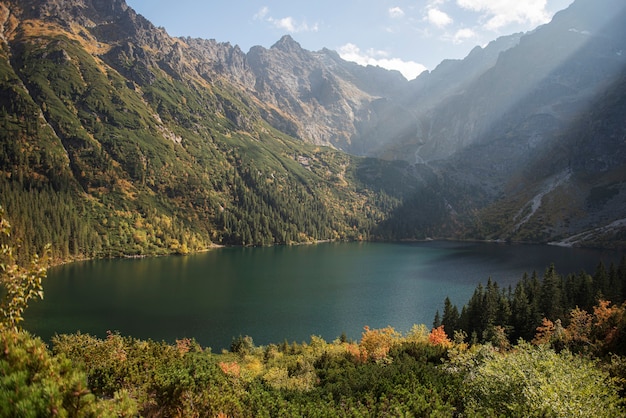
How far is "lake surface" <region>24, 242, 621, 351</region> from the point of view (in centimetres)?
8056

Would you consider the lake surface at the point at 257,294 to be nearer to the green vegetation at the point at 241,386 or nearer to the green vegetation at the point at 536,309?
the green vegetation at the point at 536,309

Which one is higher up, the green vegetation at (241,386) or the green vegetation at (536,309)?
the green vegetation at (241,386)

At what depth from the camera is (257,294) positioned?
110 meters

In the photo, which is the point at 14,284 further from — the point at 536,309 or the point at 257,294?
the point at 257,294

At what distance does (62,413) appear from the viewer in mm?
7020

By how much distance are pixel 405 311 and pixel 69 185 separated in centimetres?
17484

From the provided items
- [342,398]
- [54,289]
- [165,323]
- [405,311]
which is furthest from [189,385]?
[54,289]

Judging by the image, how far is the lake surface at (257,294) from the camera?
80.6 metres

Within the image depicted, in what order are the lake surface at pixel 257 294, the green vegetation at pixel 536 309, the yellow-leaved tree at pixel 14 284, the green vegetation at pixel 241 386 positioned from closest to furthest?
the green vegetation at pixel 241 386, the yellow-leaved tree at pixel 14 284, the green vegetation at pixel 536 309, the lake surface at pixel 257 294

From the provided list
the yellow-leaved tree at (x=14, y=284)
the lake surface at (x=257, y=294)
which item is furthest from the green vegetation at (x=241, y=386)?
the lake surface at (x=257, y=294)

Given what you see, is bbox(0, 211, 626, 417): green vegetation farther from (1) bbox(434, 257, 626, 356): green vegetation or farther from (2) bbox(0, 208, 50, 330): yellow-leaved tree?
(1) bbox(434, 257, 626, 356): green vegetation

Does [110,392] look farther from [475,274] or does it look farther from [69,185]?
[69,185]

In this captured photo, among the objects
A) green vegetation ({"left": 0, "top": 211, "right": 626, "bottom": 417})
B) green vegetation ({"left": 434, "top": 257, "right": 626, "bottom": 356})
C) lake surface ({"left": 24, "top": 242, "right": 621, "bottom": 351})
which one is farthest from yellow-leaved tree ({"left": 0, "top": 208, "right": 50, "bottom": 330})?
lake surface ({"left": 24, "top": 242, "right": 621, "bottom": 351})

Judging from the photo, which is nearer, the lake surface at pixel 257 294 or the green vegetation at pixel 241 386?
the green vegetation at pixel 241 386
